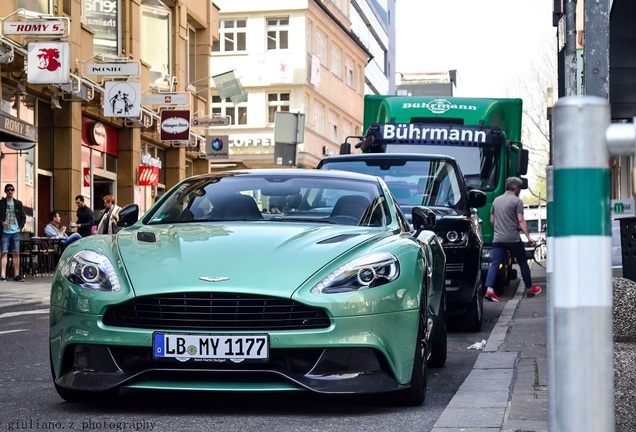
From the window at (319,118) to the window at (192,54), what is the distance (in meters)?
17.1

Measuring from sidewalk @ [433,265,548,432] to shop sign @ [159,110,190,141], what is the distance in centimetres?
2356

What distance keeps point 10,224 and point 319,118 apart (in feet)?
124

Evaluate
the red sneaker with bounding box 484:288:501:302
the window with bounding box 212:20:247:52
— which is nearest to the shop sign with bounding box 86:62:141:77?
the red sneaker with bounding box 484:288:501:302

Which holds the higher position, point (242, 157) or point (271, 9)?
point (271, 9)

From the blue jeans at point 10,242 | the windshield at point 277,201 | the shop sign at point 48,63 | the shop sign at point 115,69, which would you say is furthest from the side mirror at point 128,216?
the shop sign at point 115,69

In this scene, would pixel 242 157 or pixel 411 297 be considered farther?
pixel 242 157

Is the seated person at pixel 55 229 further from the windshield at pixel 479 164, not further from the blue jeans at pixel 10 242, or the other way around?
the windshield at pixel 479 164

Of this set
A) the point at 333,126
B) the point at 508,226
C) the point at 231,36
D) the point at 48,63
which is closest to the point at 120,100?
the point at 48,63

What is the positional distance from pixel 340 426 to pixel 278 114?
52.4 ft

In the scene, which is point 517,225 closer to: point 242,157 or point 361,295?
point 361,295

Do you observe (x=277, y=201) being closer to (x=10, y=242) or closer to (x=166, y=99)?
(x=10, y=242)

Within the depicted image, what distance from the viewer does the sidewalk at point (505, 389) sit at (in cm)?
584

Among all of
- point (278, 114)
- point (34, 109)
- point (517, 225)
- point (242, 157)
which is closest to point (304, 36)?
point (242, 157)

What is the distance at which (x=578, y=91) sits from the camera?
8.84 m
